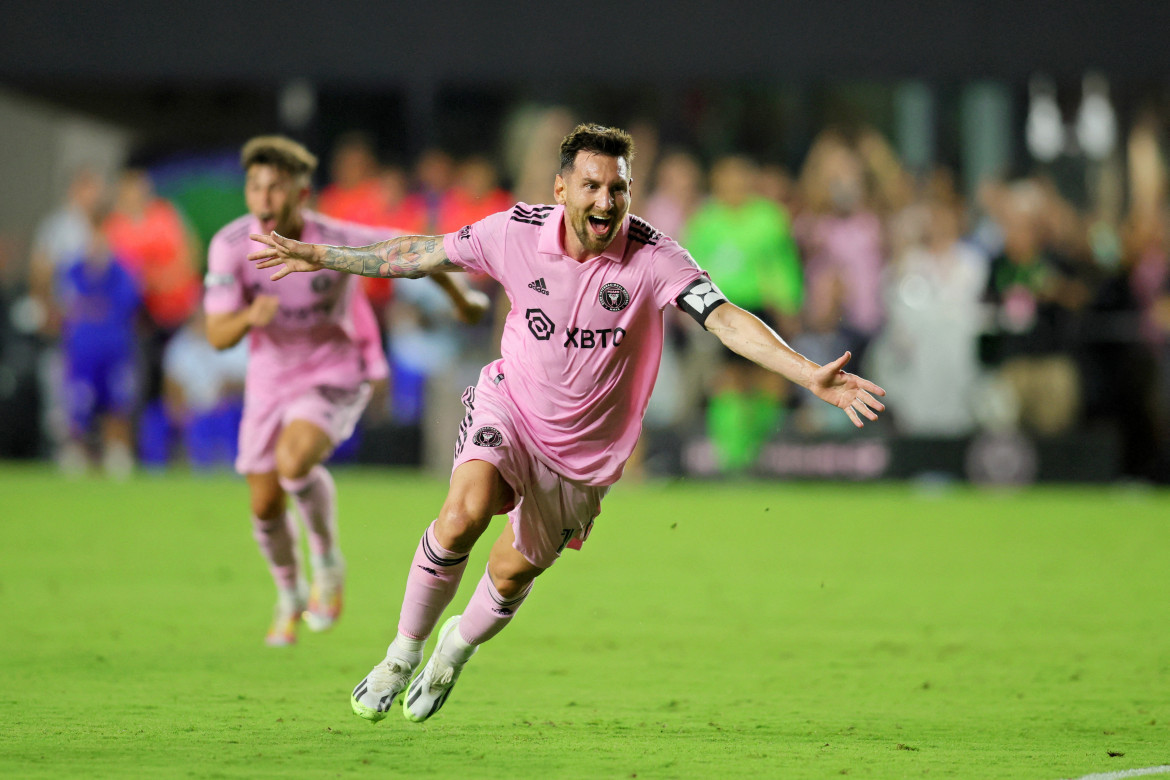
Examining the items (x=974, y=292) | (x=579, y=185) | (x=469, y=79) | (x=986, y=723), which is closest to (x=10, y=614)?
(x=579, y=185)

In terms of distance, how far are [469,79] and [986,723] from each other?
45.9 ft

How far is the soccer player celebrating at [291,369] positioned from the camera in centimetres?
732

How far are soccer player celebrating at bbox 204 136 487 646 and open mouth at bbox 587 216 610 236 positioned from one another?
212cm

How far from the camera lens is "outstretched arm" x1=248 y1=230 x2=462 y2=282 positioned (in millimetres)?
5590

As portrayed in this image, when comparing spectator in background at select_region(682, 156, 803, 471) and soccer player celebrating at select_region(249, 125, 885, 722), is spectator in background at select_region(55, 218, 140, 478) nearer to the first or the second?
spectator in background at select_region(682, 156, 803, 471)

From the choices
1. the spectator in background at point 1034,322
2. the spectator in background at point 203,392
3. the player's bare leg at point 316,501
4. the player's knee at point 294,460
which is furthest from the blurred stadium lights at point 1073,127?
the player's knee at point 294,460

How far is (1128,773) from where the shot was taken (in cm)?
473

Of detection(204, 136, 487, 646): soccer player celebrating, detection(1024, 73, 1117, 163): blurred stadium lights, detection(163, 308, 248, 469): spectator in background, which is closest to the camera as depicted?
detection(204, 136, 487, 646): soccer player celebrating

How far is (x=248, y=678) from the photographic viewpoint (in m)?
6.37

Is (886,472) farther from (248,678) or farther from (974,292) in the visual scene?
(248,678)

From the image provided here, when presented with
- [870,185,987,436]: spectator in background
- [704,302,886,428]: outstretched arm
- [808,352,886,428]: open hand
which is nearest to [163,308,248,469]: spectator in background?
Answer: [870,185,987,436]: spectator in background

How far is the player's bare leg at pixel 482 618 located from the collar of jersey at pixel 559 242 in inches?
42.3

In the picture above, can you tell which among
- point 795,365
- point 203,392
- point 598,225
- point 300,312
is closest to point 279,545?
point 300,312

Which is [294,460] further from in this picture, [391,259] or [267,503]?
[391,259]
